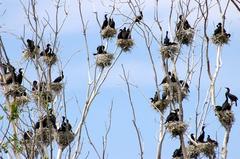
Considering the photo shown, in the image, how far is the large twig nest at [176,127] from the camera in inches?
496

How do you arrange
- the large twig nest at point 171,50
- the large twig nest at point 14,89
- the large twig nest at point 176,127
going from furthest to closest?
the large twig nest at point 14,89, the large twig nest at point 171,50, the large twig nest at point 176,127

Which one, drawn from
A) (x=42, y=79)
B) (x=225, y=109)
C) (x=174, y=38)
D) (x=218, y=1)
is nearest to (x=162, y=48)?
(x=174, y=38)

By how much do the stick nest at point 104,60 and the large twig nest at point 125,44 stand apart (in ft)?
1.40

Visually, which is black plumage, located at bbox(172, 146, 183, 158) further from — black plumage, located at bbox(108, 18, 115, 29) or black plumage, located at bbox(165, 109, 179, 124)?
black plumage, located at bbox(108, 18, 115, 29)

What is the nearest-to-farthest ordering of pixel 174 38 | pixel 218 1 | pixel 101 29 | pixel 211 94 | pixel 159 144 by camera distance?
pixel 218 1
pixel 211 94
pixel 159 144
pixel 174 38
pixel 101 29

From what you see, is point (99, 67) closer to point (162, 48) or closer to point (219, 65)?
point (162, 48)

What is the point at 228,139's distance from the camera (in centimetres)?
1206

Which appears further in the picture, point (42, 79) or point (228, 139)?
point (228, 139)

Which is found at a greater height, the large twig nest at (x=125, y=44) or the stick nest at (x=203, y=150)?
the large twig nest at (x=125, y=44)

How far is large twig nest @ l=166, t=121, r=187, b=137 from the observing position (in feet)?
41.3

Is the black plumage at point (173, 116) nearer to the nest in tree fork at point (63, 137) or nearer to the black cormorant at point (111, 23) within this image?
the nest in tree fork at point (63, 137)

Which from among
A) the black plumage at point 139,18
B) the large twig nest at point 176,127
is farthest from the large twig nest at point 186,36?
the large twig nest at point 176,127

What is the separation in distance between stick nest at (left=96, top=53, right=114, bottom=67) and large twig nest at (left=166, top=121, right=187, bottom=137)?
Answer: 8.66ft

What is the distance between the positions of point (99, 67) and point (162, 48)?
215 centimetres
